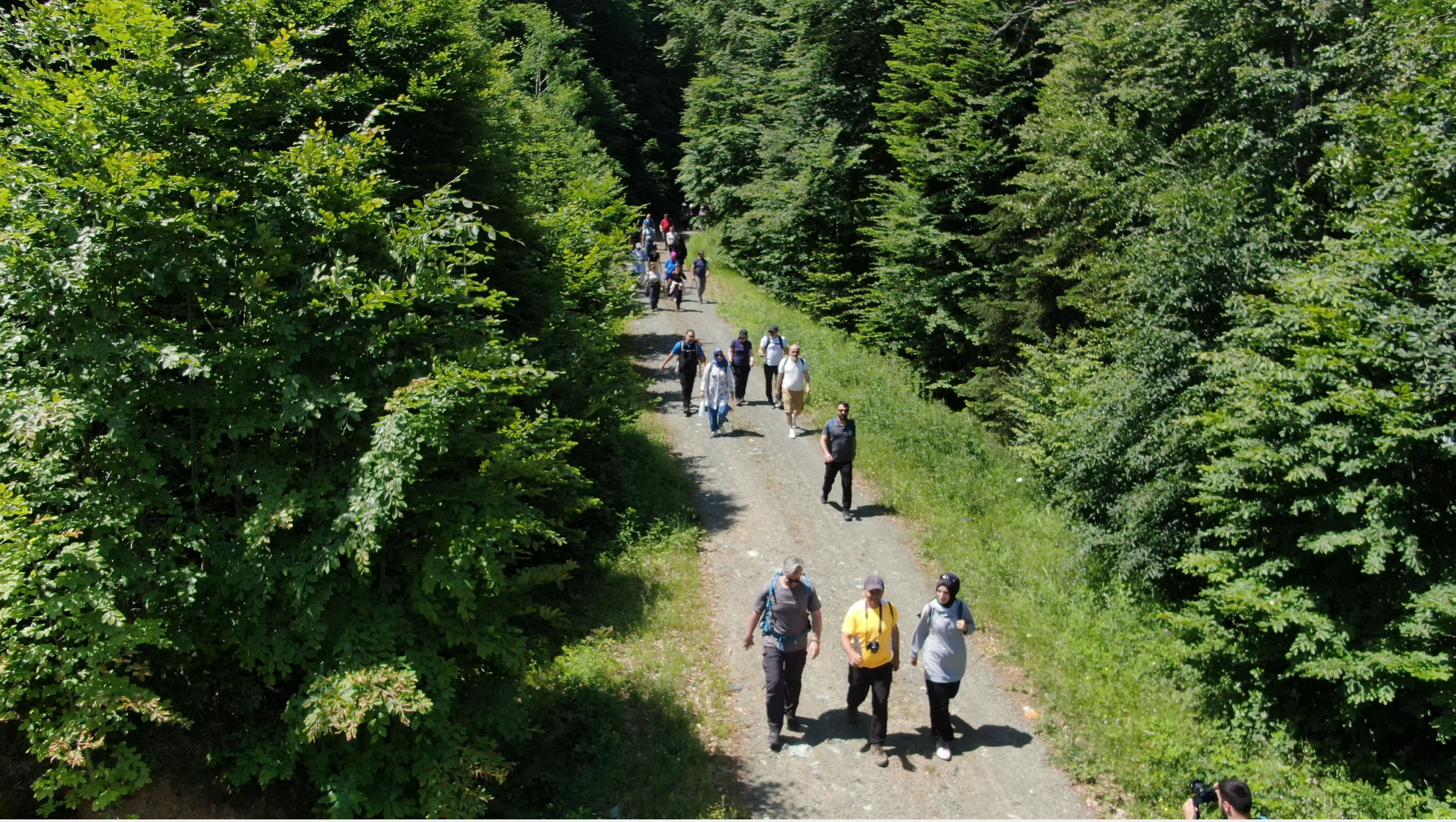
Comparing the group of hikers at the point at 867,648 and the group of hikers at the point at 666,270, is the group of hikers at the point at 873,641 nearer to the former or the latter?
the group of hikers at the point at 867,648

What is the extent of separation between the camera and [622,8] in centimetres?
5519

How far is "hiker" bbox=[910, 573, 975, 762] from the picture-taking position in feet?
27.0

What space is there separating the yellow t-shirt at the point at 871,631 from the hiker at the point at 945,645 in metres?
0.40

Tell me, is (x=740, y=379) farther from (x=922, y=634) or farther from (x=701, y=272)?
(x=701, y=272)

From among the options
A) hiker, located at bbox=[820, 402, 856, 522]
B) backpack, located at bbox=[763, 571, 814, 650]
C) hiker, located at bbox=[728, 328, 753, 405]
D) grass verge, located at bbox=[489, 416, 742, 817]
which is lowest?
grass verge, located at bbox=[489, 416, 742, 817]

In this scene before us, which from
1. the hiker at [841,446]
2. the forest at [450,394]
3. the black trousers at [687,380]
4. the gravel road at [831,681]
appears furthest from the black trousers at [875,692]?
the black trousers at [687,380]

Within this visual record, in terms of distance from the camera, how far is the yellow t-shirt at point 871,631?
8.17 metres

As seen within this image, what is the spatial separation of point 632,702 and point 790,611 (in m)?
2.45

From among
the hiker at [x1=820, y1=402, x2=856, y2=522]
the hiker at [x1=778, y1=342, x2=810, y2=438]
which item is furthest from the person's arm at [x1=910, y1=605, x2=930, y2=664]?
the hiker at [x1=778, y1=342, x2=810, y2=438]

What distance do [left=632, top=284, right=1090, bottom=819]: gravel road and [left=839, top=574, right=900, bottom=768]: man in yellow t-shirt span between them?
1.62ft

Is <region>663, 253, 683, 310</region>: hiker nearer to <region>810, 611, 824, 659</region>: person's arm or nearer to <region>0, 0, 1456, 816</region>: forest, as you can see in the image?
<region>0, 0, 1456, 816</region>: forest

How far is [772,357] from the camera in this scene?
725 inches

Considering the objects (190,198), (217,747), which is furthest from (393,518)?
(190,198)

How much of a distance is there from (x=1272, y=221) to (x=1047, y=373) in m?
4.23
